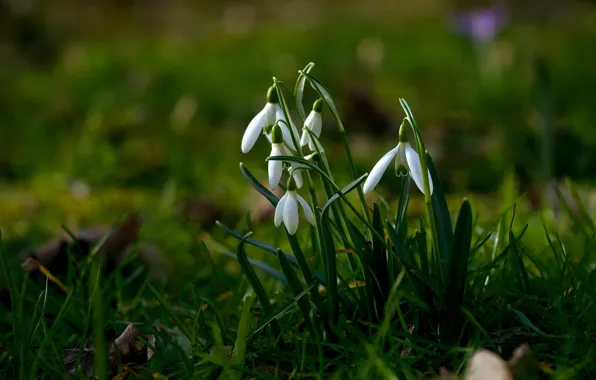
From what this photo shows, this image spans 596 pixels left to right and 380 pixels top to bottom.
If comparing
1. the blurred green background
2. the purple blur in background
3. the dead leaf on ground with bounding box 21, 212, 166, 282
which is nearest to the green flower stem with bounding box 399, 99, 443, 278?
the dead leaf on ground with bounding box 21, 212, 166, 282

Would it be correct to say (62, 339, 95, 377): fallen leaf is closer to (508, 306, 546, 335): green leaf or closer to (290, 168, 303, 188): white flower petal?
(290, 168, 303, 188): white flower petal

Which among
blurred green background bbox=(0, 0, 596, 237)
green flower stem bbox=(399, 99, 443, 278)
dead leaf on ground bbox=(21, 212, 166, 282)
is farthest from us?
blurred green background bbox=(0, 0, 596, 237)

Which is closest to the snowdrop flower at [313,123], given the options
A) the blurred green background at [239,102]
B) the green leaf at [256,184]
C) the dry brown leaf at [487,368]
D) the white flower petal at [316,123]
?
the white flower petal at [316,123]

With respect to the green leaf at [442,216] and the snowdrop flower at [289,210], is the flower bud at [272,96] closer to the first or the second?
the snowdrop flower at [289,210]

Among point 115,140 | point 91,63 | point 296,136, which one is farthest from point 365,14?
point 296,136

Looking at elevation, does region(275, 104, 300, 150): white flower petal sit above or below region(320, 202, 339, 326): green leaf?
above

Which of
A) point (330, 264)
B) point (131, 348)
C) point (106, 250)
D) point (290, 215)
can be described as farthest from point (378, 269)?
point (106, 250)
